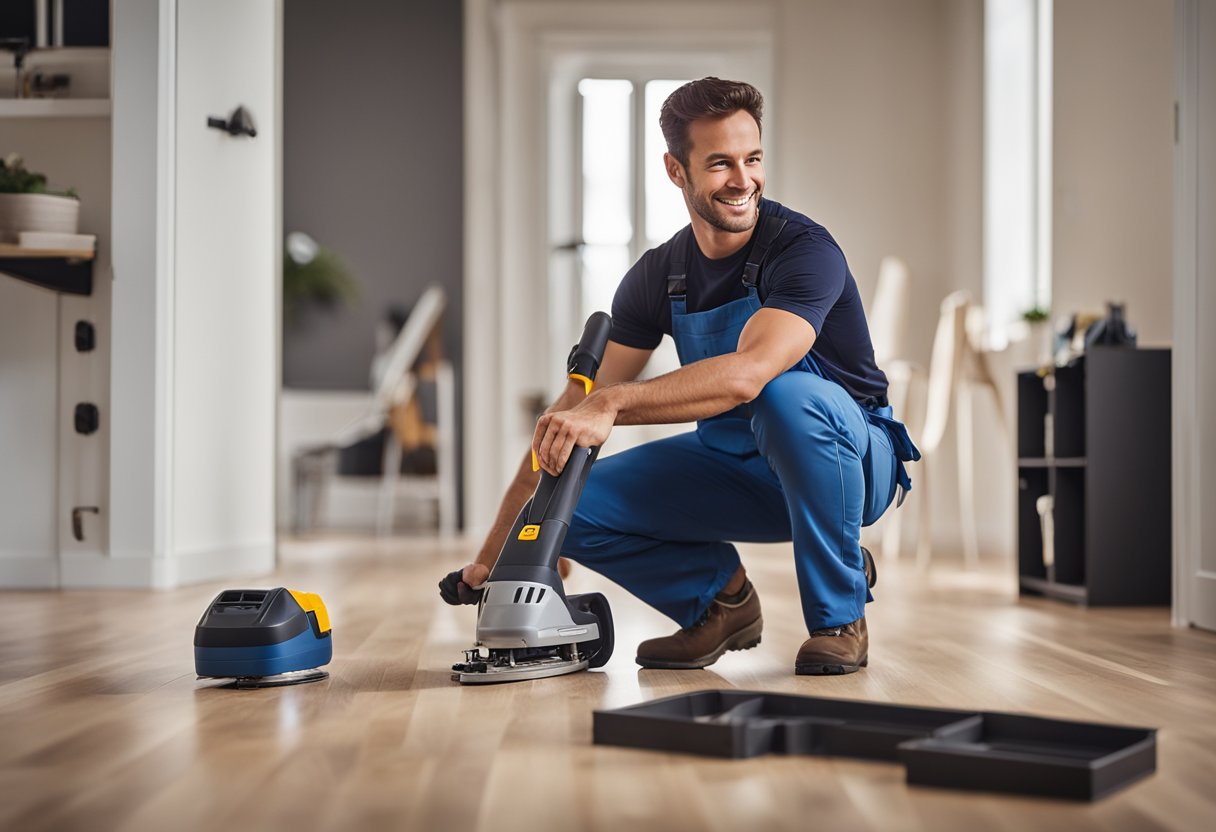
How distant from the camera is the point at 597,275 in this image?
619cm

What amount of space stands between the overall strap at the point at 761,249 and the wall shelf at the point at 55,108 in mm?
2328

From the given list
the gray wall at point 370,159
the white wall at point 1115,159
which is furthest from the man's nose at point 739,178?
the gray wall at point 370,159

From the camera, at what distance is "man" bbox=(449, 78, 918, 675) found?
1899 millimetres

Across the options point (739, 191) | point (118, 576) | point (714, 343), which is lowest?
point (118, 576)

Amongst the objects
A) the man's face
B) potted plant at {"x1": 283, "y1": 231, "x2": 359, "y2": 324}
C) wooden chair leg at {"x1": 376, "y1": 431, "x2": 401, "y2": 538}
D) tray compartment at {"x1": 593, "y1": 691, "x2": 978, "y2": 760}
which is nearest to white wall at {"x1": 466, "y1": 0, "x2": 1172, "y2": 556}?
wooden chair leg at {"x1": 376, "y1": 431, "x2": 401, "y2": 538}

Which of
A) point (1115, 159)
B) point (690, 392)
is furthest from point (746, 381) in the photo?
point (1115, 159)

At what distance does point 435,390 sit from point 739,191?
519 centimetres

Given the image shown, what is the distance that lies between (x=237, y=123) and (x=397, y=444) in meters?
2.94

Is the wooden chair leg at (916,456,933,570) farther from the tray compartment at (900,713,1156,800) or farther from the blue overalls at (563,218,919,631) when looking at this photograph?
the tray compartment at (900,713,1156,800)

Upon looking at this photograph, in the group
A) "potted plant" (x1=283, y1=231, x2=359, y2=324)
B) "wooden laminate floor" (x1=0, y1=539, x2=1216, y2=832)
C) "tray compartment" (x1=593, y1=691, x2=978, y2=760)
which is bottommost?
"wooden laminate floor" (x1=0, y1=539, x2=1216, y2=832)

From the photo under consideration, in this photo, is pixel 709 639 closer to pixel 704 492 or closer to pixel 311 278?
pixel 704 492

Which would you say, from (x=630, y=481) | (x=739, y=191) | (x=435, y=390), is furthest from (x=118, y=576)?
(x=435, y=390)

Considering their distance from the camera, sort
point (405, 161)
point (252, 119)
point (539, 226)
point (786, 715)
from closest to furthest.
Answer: point (786, 715), point (252, 119), point (539, 226), point (405, 161)

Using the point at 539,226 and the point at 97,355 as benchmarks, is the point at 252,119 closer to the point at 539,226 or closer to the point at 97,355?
the point at 97,355
